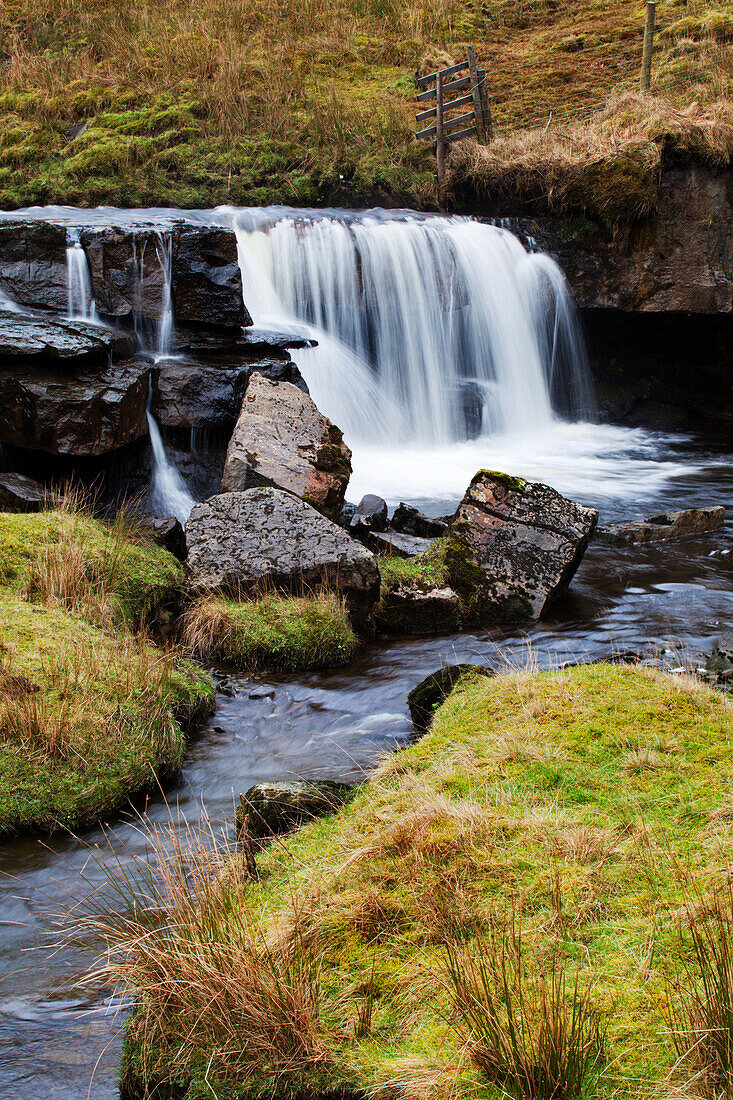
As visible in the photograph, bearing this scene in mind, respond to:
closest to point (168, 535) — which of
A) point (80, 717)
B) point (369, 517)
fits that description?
point (369, 517)

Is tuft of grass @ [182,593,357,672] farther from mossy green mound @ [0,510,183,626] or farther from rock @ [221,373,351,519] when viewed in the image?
rock @ [221,373,351,519]

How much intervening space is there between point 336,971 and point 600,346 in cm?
1643

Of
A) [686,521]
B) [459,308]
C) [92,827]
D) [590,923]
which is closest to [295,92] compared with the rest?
[459,308]

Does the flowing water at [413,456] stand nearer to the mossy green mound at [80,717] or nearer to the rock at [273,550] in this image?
the mossy green mound at [80,717]

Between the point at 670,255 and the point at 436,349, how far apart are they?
4.53 metres

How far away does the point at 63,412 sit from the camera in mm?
8484

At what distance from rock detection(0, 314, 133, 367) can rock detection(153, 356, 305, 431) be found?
0.69 meters

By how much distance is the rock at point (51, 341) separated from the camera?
8625mm

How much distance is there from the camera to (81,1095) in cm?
259

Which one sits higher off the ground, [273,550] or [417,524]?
[273,550]

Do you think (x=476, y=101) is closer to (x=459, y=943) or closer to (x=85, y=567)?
(x=85, y=567)

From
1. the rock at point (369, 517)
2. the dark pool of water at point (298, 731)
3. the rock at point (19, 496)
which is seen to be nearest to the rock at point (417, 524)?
the rock at point (369, 517)

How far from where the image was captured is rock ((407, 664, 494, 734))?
5348mm

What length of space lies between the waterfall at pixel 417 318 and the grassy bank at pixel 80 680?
706 cm
